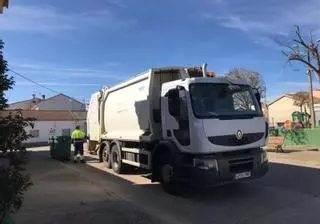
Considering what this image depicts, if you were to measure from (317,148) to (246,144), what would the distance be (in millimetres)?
13886

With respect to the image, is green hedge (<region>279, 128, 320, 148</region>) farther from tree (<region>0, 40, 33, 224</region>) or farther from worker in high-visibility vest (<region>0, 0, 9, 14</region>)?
tree (<region>0, 40, 33, 224</region>)

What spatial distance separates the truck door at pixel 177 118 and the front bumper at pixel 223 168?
47cm

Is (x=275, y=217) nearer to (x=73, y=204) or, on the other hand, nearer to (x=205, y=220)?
(x=205, y=220)

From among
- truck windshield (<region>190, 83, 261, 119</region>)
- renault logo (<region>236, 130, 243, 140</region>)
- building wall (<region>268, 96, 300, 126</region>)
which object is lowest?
renault logo (<region>236, 130, 243, 140</region>)

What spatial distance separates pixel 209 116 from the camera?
9.45 meters

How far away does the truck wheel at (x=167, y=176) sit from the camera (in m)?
10.2

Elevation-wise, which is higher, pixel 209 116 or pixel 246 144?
pixel 209 116

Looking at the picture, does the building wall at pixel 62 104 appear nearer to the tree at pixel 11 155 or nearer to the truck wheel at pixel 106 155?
the truck wheel at pixel 106 155

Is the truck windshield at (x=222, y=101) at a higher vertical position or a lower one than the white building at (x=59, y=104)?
lower

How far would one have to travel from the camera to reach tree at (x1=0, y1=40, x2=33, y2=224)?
5.32 meters

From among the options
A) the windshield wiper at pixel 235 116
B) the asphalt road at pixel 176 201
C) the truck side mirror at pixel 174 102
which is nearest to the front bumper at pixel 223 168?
the asphalt road at pixel 176 201

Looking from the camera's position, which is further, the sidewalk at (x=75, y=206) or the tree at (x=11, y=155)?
the sidewalk at (x=75, y=206)

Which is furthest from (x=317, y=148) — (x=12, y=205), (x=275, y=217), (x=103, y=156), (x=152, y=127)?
(x=12, y=205)

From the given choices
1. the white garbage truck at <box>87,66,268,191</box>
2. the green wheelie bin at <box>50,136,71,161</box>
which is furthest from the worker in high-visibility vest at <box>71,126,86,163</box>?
the white garbage truck at <box>87,66,268,191</box>
